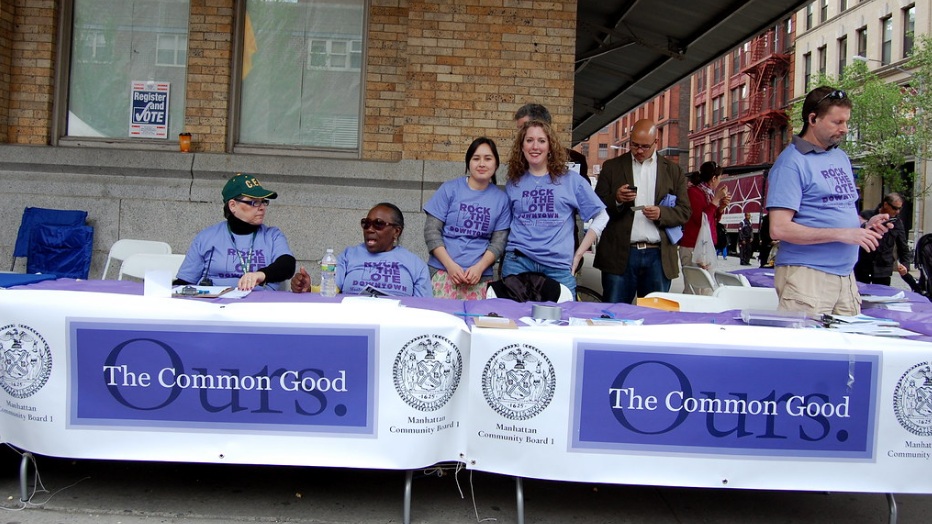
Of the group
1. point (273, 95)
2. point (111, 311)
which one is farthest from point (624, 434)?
point (273, 95)

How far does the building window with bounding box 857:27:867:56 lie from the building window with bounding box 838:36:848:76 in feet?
3.71


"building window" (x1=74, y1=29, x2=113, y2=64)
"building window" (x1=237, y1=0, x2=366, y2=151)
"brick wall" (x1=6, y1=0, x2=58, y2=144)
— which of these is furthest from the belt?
"brick wall" (x1=6, y1=0, x2=58, y2=144)

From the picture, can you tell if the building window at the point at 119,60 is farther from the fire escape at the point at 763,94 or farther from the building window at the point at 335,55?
the fire escape at the point at 763,94

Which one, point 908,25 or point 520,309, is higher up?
point 908,25

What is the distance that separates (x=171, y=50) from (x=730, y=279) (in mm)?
6031

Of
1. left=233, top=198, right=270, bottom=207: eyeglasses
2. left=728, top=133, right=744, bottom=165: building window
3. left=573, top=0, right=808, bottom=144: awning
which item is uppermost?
left=728, top=133, right=744, bottom=165: building window

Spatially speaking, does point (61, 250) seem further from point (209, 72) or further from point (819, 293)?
point (819, 293)

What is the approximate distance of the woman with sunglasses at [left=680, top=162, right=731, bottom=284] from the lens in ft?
25.7

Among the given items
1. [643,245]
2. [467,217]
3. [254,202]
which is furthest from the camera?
[643,245]

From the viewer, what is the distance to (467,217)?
5340 mm

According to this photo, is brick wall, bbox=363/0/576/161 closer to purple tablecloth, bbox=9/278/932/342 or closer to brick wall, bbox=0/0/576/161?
brick wall, bbox=0/0/576/161

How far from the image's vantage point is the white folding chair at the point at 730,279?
6.15 metres

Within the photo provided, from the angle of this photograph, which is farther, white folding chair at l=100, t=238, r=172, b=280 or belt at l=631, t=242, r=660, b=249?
white folding chair at l=100, t=238, r=172, b=280

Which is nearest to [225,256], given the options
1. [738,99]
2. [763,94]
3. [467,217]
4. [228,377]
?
[228,377]
